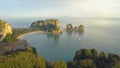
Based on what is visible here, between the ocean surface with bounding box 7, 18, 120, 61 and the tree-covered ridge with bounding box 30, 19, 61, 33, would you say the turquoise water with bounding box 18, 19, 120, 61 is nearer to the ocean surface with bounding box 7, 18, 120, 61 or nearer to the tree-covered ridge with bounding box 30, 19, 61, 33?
the ocean surface with bounding box 7, 18, 120, 61

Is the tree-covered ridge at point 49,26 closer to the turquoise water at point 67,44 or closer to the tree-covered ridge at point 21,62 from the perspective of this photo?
the turquoise water at point 67,44

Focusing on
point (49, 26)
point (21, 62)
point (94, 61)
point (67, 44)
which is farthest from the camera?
point (49, 26)

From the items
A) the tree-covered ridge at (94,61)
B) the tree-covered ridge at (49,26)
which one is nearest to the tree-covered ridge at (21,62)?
the tree-covered ridge at (94,61)

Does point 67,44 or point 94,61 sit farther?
point 67,44

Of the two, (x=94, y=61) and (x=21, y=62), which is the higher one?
(x=21, y=62)

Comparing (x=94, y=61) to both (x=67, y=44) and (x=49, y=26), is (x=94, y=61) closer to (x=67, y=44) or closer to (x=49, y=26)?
(x=67, y=44)

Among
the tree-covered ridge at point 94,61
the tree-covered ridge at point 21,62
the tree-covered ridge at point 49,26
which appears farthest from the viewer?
the tree-covered ridge at point 49,26

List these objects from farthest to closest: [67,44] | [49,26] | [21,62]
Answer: [49,26] < [67,44] < [21,62]

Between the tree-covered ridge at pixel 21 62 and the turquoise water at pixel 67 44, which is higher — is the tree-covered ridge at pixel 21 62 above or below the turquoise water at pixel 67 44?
above

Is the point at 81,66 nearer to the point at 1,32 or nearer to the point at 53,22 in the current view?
the point at 1,32

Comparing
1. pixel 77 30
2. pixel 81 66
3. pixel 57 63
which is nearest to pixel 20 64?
pixel 57 63

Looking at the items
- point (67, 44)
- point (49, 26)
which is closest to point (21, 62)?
point (67, 44)
